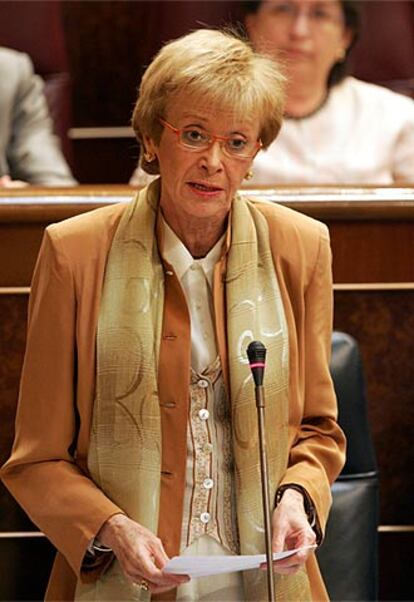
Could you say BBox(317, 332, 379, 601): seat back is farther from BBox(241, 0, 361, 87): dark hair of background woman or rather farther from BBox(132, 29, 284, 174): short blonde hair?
BBox(241, 0, 361, 87): dark hair of background woman

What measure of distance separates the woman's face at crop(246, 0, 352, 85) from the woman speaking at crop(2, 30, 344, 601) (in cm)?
118

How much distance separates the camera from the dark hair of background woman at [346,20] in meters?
2.66

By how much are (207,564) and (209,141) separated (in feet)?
1.45

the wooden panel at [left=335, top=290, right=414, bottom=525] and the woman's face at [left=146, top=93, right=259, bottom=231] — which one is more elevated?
the woman's face at [left=146, top=93, right=259, bottom=231]

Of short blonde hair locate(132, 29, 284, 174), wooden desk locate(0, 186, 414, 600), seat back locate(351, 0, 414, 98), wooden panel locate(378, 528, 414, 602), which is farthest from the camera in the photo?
seat back locate(351, 0, 414, 98)

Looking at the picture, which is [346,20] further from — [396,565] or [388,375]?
[396,565]

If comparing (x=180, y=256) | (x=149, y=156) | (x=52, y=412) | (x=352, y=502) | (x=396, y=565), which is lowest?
Result: (x=396, y=565)

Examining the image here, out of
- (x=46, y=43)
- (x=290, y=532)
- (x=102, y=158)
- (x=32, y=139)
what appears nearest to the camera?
(x=290, y=532)

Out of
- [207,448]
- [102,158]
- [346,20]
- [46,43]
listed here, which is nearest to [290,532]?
[207,448]

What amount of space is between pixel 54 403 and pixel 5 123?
1.24m

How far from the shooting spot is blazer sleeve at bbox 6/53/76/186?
8.33 ft

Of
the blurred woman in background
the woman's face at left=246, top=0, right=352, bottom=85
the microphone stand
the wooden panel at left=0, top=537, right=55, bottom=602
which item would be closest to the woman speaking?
the microphone stand

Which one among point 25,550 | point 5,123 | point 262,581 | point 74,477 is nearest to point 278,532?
point 262,581

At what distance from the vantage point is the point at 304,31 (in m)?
2.63
